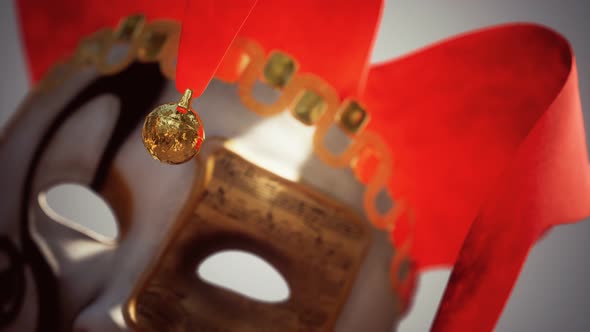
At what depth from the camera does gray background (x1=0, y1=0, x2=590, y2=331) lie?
97 cm

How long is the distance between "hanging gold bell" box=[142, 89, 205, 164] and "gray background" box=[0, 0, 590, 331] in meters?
0.71

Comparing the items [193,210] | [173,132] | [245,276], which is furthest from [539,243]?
[173,132]

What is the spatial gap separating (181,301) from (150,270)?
57 millimetres

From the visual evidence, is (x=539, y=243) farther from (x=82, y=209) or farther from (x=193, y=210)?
(x=82, y=209)

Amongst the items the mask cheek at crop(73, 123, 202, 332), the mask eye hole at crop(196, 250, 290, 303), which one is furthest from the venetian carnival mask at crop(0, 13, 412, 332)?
the mask eye hole at crop(196, 250, 290, 303)

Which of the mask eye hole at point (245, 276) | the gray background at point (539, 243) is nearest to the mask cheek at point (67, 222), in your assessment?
the mask eye hole at point (245, 276)

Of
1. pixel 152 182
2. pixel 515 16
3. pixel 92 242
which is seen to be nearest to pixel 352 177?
pixel 152 182

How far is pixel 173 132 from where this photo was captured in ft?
1.43

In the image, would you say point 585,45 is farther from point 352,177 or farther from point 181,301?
point 181,301

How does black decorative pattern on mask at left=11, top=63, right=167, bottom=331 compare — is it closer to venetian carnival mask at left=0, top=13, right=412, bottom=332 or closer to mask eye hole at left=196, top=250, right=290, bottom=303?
venetian carnival mask at left=0, top=13, right=412, bottom=332

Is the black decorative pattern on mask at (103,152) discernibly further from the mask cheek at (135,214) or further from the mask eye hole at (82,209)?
the mask eye hole at (82,209)

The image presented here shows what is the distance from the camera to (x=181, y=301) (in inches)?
23.7

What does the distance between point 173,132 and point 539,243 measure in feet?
3.06

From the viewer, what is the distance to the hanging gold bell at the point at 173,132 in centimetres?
44
